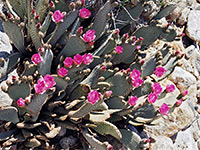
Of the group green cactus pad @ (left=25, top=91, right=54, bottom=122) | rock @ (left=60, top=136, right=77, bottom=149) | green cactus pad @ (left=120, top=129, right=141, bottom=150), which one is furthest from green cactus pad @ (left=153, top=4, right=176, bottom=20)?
green cactus pad @ (left=25, top=91, right=54, bottom=122)

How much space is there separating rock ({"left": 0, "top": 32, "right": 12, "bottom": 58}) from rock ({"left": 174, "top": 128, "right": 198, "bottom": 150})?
2355 millimetres

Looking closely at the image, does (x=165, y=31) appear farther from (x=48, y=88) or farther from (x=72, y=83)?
(x=48, y=88)

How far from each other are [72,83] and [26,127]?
571 mm

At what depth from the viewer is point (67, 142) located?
7.32 ft

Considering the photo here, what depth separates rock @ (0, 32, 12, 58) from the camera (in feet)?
7.68

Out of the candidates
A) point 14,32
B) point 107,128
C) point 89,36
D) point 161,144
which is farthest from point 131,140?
point 14,32

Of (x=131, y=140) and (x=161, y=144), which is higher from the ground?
(x=131, y=140)

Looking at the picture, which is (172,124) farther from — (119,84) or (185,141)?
(119,84)

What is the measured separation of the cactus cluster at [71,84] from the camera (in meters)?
1.89

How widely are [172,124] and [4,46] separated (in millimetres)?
2184

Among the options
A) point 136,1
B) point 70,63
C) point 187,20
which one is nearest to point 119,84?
point 70,63

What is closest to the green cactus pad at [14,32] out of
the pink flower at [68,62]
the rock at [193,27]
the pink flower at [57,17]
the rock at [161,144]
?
the pink flower at [57,17]

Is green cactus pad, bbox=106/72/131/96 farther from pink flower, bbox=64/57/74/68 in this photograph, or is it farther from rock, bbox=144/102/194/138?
rock, bbox=144/102/194/138

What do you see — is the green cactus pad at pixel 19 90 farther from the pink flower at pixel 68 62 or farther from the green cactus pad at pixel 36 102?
the pink flower at pixel 68 62
